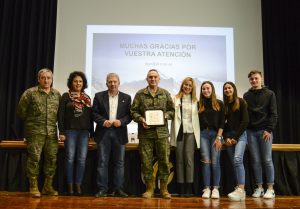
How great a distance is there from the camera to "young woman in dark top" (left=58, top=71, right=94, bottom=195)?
3.61 metres

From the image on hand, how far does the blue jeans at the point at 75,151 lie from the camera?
11.8 ft

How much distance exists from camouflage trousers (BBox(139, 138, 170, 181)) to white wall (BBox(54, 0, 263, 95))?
2362mm

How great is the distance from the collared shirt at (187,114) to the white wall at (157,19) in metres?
1.87

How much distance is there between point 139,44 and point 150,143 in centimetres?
225

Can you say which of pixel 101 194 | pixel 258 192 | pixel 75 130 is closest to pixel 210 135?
pixel 258 192

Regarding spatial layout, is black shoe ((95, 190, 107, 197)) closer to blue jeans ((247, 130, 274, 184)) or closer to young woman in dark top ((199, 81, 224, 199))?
young woman in dark top ((199, 81, 224, 199))

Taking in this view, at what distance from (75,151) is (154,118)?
3.02ft

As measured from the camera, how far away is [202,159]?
367cm

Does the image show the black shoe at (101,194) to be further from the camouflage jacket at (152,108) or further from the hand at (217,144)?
the hand at (217,144)

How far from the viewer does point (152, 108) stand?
3.63 meters

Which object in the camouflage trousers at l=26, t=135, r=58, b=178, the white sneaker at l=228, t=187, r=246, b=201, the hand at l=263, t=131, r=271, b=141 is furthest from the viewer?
the hand at l=263, t=131, r=271, b=141

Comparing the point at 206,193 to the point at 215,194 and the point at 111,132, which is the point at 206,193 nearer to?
the point at 215,194

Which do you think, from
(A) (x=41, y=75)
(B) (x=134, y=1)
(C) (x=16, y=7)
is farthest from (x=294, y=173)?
(C) (x=16, y=7)

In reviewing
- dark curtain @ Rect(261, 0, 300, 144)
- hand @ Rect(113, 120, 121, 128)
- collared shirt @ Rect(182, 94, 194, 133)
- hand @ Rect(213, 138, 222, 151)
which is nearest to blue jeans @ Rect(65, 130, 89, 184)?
hand @ Rect(113, 120, 121, 128)
